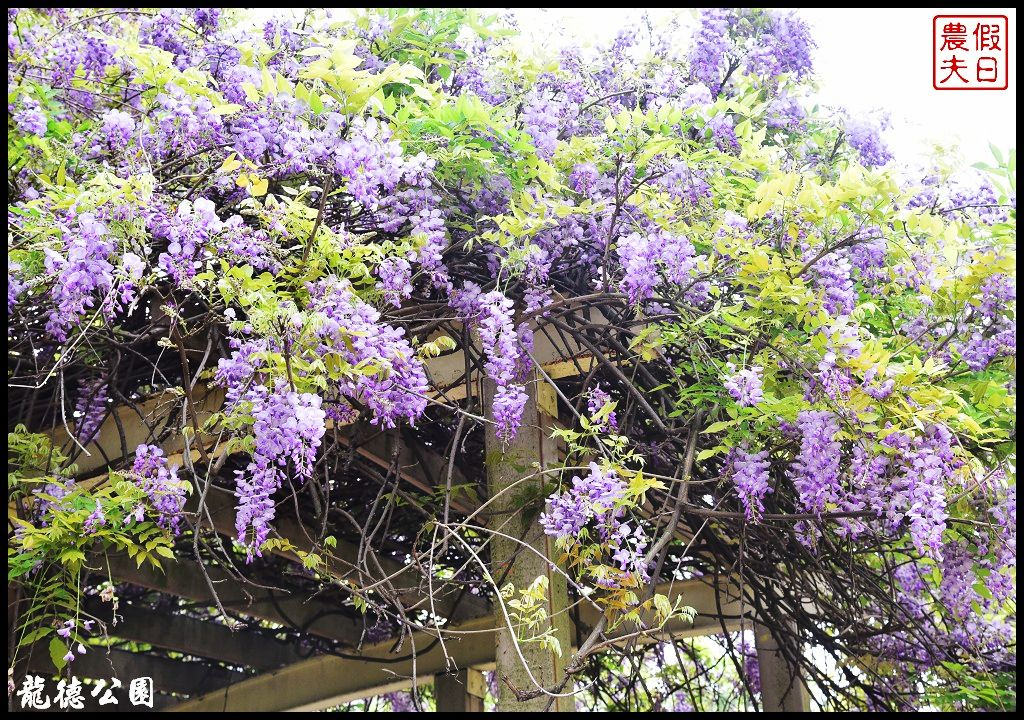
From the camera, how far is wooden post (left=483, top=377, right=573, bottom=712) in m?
2.28

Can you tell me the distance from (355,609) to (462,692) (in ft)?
2.84

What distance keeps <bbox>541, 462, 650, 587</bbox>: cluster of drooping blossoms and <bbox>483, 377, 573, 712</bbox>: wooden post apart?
0.19m

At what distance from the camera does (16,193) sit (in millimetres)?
2367

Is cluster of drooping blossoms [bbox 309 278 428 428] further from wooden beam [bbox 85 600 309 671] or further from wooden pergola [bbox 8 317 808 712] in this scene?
wooden beam [bbox 85 600 309 671]

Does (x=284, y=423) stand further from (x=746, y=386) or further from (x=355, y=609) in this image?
(x=355, y=609)

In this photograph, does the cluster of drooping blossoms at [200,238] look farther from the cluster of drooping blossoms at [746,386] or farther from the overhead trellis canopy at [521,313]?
the cluster of drooping blossoms at [746,386]

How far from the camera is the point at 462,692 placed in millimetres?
4895

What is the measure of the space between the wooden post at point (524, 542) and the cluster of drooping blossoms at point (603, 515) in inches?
7.5

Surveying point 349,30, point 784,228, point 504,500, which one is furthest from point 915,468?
point 349,30

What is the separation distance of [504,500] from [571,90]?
1.13 metres

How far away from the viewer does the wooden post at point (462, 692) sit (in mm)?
4742

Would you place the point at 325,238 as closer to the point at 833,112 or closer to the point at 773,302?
the point at 773,302

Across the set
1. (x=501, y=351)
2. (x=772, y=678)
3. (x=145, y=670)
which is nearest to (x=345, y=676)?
(x=145, y=670)

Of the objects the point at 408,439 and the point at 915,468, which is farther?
the point at 408,439
